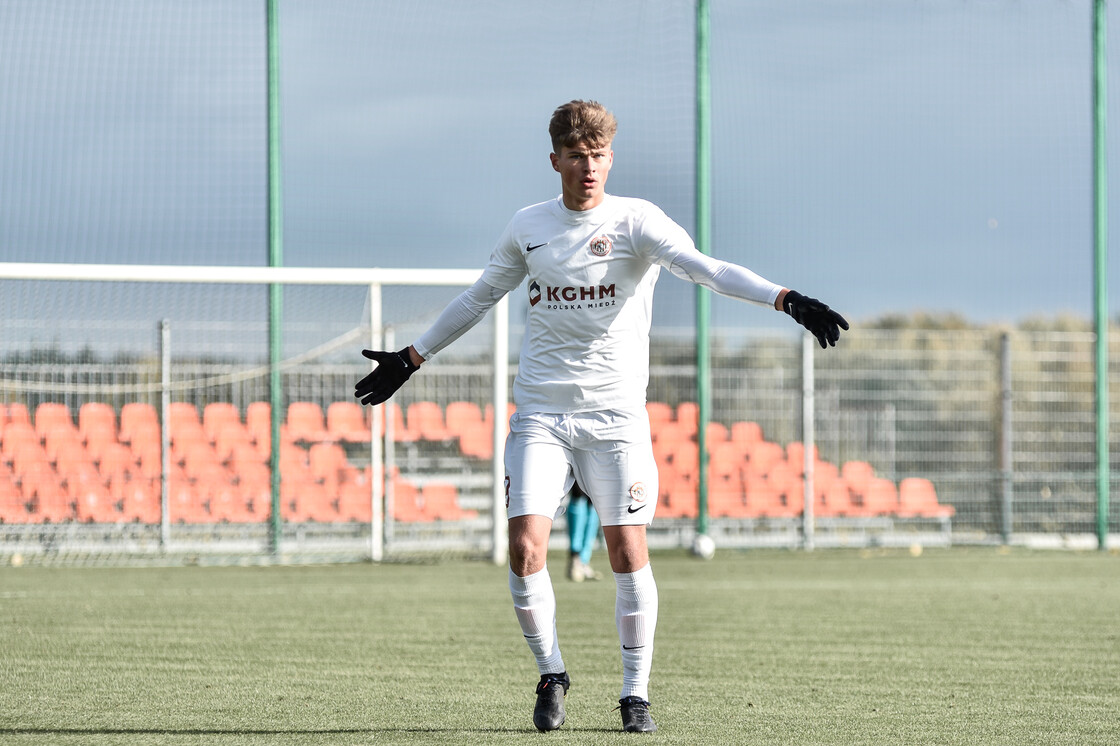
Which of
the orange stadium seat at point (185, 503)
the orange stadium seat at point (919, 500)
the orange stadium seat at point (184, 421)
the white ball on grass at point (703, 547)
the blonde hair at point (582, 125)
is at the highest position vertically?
the blonde hair at point (582, 125)

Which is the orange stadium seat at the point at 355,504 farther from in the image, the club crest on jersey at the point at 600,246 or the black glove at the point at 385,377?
the club crest on jersey at the point at 600,246

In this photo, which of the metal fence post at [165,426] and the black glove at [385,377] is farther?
the metal fence post at [165,426]

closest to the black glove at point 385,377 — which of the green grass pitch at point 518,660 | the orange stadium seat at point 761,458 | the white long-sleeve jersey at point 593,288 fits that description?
the white long-sleeve jersey at point 593,288

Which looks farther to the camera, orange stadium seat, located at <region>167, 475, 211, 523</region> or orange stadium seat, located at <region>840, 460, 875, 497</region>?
orange stadium seat, located at <region>840, 460, 875, 497</region>

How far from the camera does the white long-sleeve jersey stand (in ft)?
13.9

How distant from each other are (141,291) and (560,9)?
4.89 meters

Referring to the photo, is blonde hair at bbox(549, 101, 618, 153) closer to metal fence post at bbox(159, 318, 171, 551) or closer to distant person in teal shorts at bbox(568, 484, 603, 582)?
distant person in teal shorts at bbox(568, 484, 603, 582)

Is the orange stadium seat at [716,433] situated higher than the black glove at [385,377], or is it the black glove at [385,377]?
the black glove at [385,377]

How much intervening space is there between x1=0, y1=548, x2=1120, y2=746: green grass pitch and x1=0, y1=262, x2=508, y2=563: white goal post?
119 cm

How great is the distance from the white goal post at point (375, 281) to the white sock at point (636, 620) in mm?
6610

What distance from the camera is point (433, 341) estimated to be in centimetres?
455

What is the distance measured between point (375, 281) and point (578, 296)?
7.30 meters

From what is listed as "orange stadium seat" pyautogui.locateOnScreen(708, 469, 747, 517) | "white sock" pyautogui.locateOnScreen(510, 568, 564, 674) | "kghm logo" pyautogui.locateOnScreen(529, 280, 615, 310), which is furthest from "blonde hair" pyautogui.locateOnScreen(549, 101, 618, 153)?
"orange stadium seat" pyautogui.locateOnScreen(708, 469, 747, 517)

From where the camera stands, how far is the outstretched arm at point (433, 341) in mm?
4531
